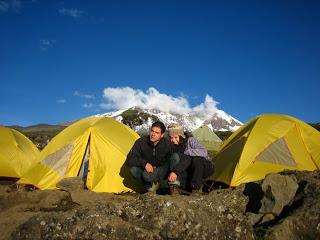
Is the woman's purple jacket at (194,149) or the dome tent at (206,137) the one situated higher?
the dome tent at (206,137)

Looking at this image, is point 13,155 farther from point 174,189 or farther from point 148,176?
point 174,189

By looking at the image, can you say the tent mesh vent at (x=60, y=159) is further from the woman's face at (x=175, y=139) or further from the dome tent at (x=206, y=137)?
the dome tent at (x=206, y=137)

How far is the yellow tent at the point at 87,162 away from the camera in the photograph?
12.2 m

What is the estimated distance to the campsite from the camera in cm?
545

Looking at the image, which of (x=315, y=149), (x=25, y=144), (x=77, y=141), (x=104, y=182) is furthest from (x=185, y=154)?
(x=25, y=144)

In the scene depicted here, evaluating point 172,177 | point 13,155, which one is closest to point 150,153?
point 172,177

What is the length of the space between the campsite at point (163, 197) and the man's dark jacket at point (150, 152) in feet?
3.94

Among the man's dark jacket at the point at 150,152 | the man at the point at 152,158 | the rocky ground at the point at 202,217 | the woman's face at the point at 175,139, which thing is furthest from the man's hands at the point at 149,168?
the rocky ground at the point at 202,217

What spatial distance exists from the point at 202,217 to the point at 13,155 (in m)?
11.5

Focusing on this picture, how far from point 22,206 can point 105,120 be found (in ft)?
18.9

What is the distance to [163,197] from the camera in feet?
19.9

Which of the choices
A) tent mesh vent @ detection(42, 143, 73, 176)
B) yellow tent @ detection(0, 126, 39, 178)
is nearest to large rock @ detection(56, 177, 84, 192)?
tent mesh vent @ detection(42, 143, 73, 176)

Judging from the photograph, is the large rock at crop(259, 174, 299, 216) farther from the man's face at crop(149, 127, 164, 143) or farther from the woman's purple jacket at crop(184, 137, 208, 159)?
the man's face at crop(149, 127, 164, 143)

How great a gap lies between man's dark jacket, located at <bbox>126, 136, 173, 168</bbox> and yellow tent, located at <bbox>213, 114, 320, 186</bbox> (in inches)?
95.5
